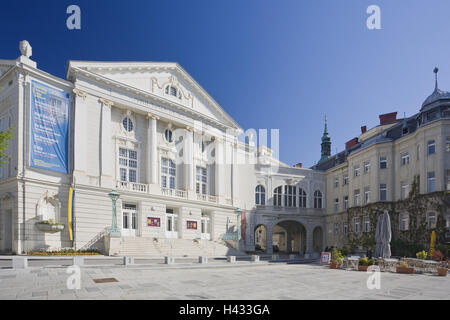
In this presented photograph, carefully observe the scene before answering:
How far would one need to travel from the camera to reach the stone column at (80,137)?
101 feet

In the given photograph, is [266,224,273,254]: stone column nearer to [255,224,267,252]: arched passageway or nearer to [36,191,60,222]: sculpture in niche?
[255,224,267,252]: arched passageway

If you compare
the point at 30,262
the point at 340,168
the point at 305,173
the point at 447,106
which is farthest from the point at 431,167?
the point at 30,262

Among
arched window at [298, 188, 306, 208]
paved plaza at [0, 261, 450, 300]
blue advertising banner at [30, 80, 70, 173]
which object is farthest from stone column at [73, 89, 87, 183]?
arched window at [298, 188, 306, 208]

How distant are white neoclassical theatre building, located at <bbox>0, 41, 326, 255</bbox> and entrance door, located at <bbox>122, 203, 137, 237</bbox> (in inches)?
4.1

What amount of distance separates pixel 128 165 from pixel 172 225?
8.54 metres

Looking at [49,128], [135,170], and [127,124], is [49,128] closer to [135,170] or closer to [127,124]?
[127,124]

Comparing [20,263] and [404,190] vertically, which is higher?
[404,190]

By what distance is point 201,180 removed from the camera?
145 ft

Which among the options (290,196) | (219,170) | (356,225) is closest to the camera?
(356,225)

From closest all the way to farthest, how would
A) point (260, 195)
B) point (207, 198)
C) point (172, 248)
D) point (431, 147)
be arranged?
point (431, 147) → point (172, 248) → point (207, 198) → point (260, 195)

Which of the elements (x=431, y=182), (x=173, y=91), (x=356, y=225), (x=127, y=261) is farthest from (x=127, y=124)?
(x=431, y=182)

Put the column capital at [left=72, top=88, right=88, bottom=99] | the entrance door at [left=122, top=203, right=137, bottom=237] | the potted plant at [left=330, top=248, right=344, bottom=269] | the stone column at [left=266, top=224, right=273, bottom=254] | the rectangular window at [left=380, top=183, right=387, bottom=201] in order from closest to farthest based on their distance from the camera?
the potted plant at [left=330, top=248, right=344, bottom=269], the column capital at [left=72, top=88, right=88, bottom=99], the entrance door at [left=122, top=203, right=137, bottom=237], the rectangular window at [left=380, top=183, right=387, bottom=201], the stone column at [left=266, top=224, right=273, bottom=254]

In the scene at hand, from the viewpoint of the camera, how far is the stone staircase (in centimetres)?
3097

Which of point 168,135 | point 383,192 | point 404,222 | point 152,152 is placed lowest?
point 404,222
